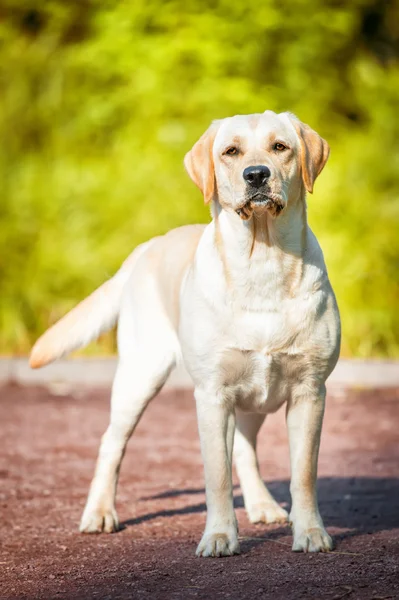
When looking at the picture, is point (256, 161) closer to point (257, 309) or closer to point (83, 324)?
point (257, 309)

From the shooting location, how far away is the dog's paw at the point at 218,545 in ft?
13.1

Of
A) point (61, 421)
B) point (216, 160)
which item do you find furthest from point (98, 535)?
point (61, 421)

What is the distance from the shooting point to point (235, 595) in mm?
3389

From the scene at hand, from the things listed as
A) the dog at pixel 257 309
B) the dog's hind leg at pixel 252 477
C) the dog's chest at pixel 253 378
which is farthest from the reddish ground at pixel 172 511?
the dog's chest at pixel 253 378

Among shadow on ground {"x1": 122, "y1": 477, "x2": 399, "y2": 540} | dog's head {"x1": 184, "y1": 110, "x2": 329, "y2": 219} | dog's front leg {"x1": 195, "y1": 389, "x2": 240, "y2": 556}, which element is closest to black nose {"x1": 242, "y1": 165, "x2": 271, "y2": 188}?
dog's head {"x1": 184, "y1": 110, "x2": 329, "y2": 219}

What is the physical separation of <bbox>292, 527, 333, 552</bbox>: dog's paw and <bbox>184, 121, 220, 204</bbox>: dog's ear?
1347 mm

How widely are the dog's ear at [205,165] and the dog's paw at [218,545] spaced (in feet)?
4.27

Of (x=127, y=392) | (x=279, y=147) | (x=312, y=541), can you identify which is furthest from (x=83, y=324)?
(x=312, y=541)

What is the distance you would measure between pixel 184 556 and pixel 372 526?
3.36ft

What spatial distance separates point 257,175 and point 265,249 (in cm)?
36

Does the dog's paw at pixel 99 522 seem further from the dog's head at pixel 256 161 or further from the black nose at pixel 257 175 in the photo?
the black nose at pixel 257 175

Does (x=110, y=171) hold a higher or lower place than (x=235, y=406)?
higher

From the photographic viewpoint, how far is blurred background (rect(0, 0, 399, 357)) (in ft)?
34.7

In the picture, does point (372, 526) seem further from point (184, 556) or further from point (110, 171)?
point (110, 171)
